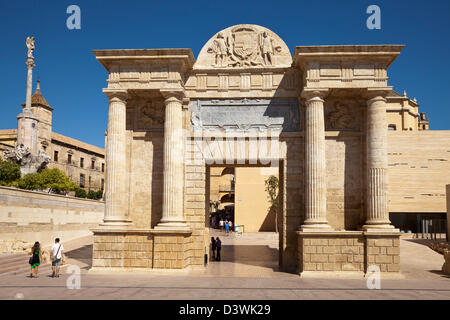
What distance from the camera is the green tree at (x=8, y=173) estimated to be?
3012 centimetres

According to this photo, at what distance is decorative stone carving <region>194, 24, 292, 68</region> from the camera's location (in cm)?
1666

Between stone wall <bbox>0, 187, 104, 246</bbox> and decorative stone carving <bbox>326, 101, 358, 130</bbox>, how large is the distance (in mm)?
14399

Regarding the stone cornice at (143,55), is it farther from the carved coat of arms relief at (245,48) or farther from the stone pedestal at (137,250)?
the stone pedestal at (137,250)

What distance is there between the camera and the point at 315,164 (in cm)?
1532

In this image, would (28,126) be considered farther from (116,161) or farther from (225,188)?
(116,161)

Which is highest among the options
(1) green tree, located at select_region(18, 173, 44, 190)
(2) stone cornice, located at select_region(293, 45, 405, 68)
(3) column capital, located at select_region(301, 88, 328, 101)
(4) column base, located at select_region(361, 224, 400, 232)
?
(2) stone cornice, located at select_region(293, 45, 405, 68)

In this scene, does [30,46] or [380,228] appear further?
[30,46]

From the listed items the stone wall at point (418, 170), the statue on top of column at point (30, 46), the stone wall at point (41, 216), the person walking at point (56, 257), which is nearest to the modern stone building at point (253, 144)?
the person walking at point (56, 257)

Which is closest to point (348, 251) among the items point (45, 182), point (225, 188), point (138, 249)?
point (138, 249)

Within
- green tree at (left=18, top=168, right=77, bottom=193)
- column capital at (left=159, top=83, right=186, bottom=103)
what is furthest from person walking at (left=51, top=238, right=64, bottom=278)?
green tree at (left=18, top=168, right=77, bottom=193)

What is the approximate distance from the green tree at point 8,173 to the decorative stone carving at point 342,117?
24028 millimetres

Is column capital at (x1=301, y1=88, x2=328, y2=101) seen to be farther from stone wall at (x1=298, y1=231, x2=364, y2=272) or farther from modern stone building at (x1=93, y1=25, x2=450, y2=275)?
stone wall at (x1=298, y1=231, x2=364, y2=272)

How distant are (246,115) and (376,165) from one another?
17.3 feet
